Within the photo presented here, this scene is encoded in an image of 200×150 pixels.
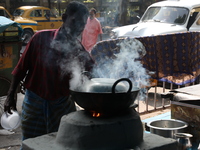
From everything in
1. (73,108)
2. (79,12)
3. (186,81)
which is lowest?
(186,81)

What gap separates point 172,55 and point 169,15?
435 centimetres

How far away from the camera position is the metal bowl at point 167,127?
3.06 meters

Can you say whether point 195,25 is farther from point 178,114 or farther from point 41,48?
point 41,48

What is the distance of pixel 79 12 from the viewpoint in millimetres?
Result: 2926

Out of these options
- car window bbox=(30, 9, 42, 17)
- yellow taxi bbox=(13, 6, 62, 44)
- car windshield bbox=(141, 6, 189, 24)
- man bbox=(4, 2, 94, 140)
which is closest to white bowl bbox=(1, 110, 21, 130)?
man bbox=(4, 2, 94, 140)

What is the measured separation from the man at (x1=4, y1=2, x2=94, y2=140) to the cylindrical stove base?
61 cm

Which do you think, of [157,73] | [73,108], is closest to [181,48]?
[157,73]

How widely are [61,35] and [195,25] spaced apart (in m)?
7.65

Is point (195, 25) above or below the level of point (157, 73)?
above

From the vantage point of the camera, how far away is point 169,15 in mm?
10023

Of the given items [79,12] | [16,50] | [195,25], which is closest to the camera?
[79,12]

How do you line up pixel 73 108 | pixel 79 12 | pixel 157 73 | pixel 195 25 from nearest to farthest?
pixel 79 12
pixel 73 108
pixel 157 73
pixel 195 25

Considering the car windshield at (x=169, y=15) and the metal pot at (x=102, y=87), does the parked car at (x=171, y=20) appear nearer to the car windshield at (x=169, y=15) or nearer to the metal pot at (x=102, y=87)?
the car windshield at (x=169, y=15)

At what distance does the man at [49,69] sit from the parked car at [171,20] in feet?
21.0
